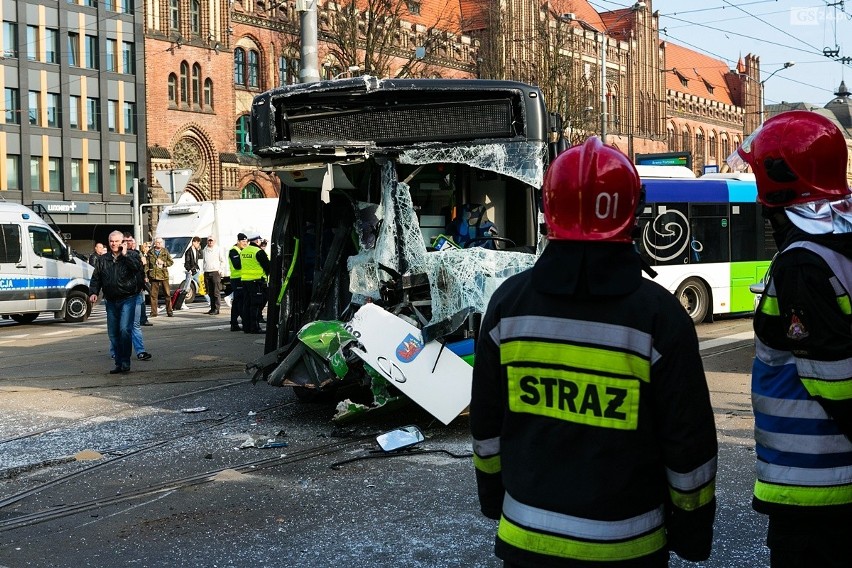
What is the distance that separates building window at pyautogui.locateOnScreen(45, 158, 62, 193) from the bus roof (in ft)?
107

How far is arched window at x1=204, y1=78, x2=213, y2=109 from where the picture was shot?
46.3 m

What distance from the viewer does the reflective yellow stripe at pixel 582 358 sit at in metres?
2.42

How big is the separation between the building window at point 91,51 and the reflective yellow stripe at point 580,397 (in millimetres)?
45675

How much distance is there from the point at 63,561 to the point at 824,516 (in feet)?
12.8

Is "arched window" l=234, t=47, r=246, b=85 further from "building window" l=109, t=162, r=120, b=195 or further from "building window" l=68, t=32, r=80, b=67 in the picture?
"building window" l=68, t=32, r=80, b=67

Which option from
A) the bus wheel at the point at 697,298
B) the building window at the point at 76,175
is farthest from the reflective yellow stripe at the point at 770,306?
the building window at the point at 76,175

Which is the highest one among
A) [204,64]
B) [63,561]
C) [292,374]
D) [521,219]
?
[204,64]

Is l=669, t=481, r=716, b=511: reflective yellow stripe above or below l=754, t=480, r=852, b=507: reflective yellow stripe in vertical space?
above

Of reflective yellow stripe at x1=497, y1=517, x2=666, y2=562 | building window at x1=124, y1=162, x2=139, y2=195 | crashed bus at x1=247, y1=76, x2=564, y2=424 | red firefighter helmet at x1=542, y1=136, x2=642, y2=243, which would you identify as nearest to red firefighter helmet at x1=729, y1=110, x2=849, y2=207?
red firefighter helmet at x1=542, y1=136, x2=642, y2=243

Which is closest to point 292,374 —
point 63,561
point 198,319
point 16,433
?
point 16,433

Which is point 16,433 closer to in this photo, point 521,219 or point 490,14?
point 521,219

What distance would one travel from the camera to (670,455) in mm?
2463

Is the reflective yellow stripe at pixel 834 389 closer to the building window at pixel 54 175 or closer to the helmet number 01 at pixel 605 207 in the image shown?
the helmet number 01 at pixel 605 207

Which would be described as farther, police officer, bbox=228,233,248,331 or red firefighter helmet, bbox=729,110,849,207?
police officer, bbox=228,233,248,331
